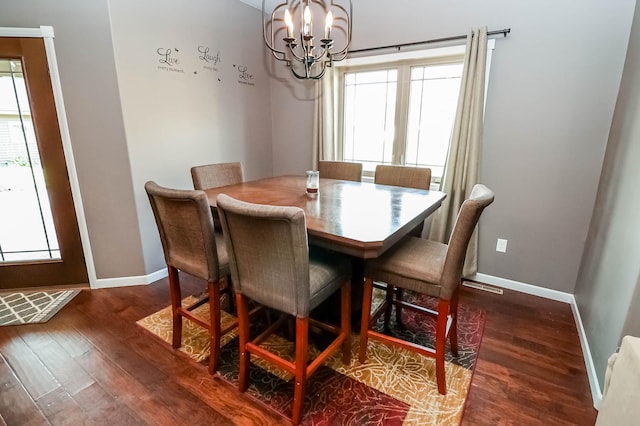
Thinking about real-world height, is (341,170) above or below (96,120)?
below

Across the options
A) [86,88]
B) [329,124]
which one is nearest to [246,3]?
[329,124]

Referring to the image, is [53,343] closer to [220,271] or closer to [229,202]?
[220,271]

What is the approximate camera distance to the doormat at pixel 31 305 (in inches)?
89.8

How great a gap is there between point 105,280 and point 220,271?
5.44 ft

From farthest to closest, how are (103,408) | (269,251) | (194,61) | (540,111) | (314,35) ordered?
(314,35) → (194,61) → (540,111) → (103,408) → (269,251)

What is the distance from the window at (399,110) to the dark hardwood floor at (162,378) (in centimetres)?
157

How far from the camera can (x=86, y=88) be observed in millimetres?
2365

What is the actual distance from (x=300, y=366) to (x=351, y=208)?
34.7 inches

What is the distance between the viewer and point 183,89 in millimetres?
2873

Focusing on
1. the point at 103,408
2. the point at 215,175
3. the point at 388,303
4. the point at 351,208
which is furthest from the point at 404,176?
the point at 103,408

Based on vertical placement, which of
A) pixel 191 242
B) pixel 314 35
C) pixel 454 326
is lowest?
pixel 454 326

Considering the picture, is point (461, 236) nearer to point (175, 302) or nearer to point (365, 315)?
point (365, 315)

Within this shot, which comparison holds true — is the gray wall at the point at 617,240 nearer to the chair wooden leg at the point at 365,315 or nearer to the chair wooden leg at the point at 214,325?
the chair wooden leg at the point at 365,315

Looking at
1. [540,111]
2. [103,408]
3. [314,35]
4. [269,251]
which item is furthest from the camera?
[314,35]
